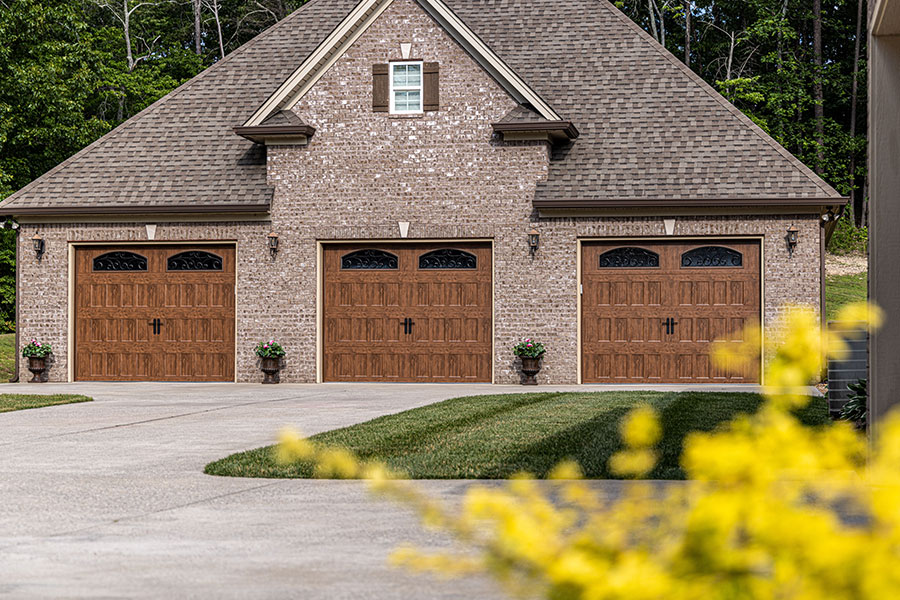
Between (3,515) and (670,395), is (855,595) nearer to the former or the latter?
(3,515)

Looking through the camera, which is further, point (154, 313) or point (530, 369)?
point (154, 313)

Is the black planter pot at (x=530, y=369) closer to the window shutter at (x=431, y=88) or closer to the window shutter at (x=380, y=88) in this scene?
the window shutter at (x=431, y=88)

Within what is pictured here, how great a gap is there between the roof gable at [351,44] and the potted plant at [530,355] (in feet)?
14.9

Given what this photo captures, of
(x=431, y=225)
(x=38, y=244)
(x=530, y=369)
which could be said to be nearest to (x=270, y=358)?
(x=431, y=225)

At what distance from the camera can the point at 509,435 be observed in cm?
1118

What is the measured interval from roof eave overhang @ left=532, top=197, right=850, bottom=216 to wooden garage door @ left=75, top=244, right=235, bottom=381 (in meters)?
6.59

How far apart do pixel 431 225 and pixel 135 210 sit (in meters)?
5.90

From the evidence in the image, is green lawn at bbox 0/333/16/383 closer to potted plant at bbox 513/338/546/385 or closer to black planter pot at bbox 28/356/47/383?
black planter pot at bbox 28/356/47/383

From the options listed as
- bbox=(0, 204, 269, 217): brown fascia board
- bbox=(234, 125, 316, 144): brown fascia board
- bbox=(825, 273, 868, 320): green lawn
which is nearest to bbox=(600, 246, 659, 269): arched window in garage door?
bbox=(234, 125, 316, 144): brown fascia board

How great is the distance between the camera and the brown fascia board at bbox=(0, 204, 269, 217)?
878 inches

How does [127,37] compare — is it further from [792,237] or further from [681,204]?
[792,237]

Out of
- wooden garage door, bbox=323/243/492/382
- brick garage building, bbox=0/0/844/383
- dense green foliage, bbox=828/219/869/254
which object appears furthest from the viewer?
dense green foliage, bbox=828/219/869/254

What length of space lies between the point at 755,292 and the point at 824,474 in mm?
19361

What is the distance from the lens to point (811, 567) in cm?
164
